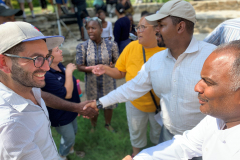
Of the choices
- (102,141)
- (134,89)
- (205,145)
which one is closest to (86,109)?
(134,89)

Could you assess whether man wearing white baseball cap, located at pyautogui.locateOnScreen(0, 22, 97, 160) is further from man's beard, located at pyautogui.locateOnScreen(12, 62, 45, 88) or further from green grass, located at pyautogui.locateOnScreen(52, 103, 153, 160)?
green grass, located at pyautogui.locateOnScreen(52, 103, 153, 160)

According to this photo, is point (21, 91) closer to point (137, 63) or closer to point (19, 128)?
point (19, 128)

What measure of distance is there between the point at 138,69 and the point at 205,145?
1.44 metres

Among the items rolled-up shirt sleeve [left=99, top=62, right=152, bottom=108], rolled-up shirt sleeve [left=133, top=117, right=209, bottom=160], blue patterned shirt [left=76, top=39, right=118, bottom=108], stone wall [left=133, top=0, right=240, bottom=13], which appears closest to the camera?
rolled-up shirt sleeve [left=133, top=117, right=209, bottom=160]

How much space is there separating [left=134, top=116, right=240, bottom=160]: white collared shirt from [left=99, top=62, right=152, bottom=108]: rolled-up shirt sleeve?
2.43 ft

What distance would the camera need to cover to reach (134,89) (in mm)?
2191

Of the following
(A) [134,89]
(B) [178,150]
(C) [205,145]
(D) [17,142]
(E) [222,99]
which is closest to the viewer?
(E) [222,99]

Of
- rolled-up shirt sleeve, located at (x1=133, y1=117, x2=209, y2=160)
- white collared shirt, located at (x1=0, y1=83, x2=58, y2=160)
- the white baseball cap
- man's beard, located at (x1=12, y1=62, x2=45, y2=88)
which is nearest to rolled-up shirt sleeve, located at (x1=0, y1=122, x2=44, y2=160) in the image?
white collared shirt, located at (x1=0, y1=83, x2=58, y2=160)

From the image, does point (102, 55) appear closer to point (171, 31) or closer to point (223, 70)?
point (171, 31)

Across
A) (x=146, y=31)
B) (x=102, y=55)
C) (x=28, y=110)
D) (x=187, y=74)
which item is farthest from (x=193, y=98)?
(x=102, y=55)

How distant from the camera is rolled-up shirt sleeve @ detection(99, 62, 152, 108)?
2.12 meters

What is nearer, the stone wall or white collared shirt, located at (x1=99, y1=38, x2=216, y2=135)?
white collared shirt, located at (x1=99, y1=38, x2=216, y2=135)

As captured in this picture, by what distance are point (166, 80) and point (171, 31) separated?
48 centimetres

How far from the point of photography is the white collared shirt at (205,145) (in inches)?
40.7
